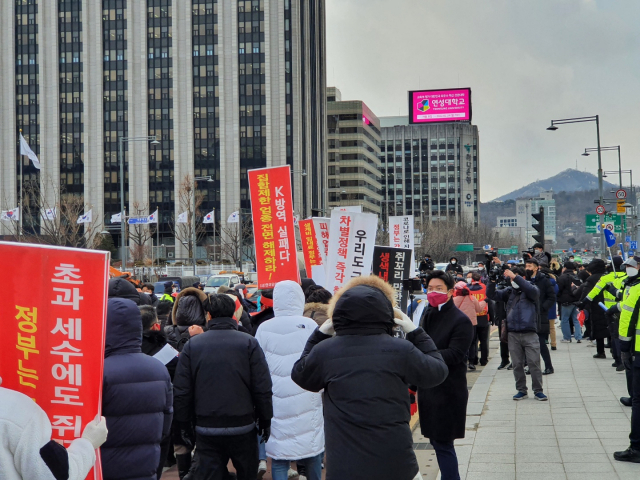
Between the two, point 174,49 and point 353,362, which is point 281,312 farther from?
point 174,49

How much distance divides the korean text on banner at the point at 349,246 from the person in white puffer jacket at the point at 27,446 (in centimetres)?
746

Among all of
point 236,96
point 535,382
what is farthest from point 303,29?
point 535,382

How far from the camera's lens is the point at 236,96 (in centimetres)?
9306

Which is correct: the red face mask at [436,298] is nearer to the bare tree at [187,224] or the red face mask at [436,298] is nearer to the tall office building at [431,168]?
the bare tree at [187,224]

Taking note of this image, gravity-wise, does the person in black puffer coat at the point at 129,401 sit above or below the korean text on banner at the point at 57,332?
below

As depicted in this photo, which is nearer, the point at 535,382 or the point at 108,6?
the point at 535,382

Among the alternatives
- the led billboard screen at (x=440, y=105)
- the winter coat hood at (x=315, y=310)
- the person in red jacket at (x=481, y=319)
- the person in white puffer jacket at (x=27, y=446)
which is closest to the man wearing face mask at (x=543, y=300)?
the person in red jacket at (x=481, y=319)

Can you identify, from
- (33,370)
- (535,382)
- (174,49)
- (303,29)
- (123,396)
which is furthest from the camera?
(303,29)

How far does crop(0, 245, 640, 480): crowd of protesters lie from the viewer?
3.84 meters

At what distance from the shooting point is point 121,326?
14.8 feet

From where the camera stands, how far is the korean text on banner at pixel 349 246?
10.4 metres

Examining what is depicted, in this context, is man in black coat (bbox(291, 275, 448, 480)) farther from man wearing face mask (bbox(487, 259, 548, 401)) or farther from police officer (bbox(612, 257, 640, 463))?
man wearing face mask (bbox(487, 259, 548, 401))

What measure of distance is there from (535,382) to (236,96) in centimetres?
8644

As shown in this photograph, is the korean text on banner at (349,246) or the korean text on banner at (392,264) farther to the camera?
the korean text on banner at (392,264)
